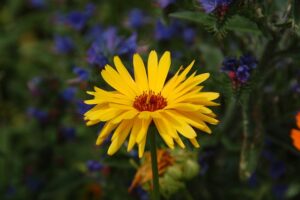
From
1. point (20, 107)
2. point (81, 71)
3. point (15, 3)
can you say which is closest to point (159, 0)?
point (81, 71)

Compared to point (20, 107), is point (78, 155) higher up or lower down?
lower down

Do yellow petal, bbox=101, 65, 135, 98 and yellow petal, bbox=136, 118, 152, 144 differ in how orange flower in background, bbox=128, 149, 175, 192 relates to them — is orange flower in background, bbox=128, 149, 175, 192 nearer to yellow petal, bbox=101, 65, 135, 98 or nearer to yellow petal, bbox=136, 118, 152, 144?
yellow petal, bbox=101, 65, 135, 98

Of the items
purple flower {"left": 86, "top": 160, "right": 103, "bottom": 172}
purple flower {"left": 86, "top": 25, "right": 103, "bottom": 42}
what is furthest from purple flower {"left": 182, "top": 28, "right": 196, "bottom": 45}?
purple flower {"left": 86, "top": 160, "right": 103, "bottom": 172}

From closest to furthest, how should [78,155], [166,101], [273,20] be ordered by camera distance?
[166,101], [273,20], [78,155]

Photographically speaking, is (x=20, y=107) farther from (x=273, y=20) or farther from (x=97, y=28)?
(x=273, y=20)

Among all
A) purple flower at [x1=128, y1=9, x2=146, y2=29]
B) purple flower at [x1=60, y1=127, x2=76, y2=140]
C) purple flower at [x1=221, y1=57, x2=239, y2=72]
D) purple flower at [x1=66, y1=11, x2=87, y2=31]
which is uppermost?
purple flower at [x1=66, y1=11, x2=87, y2=31]

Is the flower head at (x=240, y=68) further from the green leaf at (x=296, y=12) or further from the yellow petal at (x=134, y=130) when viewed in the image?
the yellow petal at (x=134, y=130)

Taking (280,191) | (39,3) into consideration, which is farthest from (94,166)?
(39,3)

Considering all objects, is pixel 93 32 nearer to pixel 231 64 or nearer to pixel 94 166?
pixel 94 166
